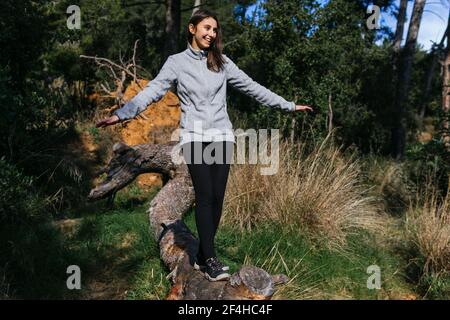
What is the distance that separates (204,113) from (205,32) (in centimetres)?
52

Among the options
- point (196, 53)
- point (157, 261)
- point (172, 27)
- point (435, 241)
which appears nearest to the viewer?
point (196, 53)

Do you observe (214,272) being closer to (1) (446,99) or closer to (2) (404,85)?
(1) (446,99)

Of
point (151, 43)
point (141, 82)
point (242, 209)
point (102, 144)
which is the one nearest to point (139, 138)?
point (102, 144)

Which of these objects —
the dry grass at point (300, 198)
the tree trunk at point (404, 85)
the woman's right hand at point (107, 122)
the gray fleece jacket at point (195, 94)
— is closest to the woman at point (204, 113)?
the gray fleece jacket at point (195, 94)

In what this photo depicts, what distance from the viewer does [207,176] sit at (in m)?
3.20

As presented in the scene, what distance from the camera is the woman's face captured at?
10.6 feet

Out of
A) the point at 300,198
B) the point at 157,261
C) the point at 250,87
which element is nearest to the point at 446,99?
the point at 300,198

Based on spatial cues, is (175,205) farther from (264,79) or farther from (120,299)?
(264,79)

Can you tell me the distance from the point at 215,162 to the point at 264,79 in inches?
226

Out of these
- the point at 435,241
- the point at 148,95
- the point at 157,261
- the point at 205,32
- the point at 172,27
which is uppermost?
the point at 172,27

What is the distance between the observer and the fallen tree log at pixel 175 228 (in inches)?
118

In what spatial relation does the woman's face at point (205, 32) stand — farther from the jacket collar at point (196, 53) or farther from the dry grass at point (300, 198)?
the dry grass at point (300, 198)

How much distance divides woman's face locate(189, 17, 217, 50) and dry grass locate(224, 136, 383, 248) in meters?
2.06

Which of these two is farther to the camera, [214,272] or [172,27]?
[172,27]
